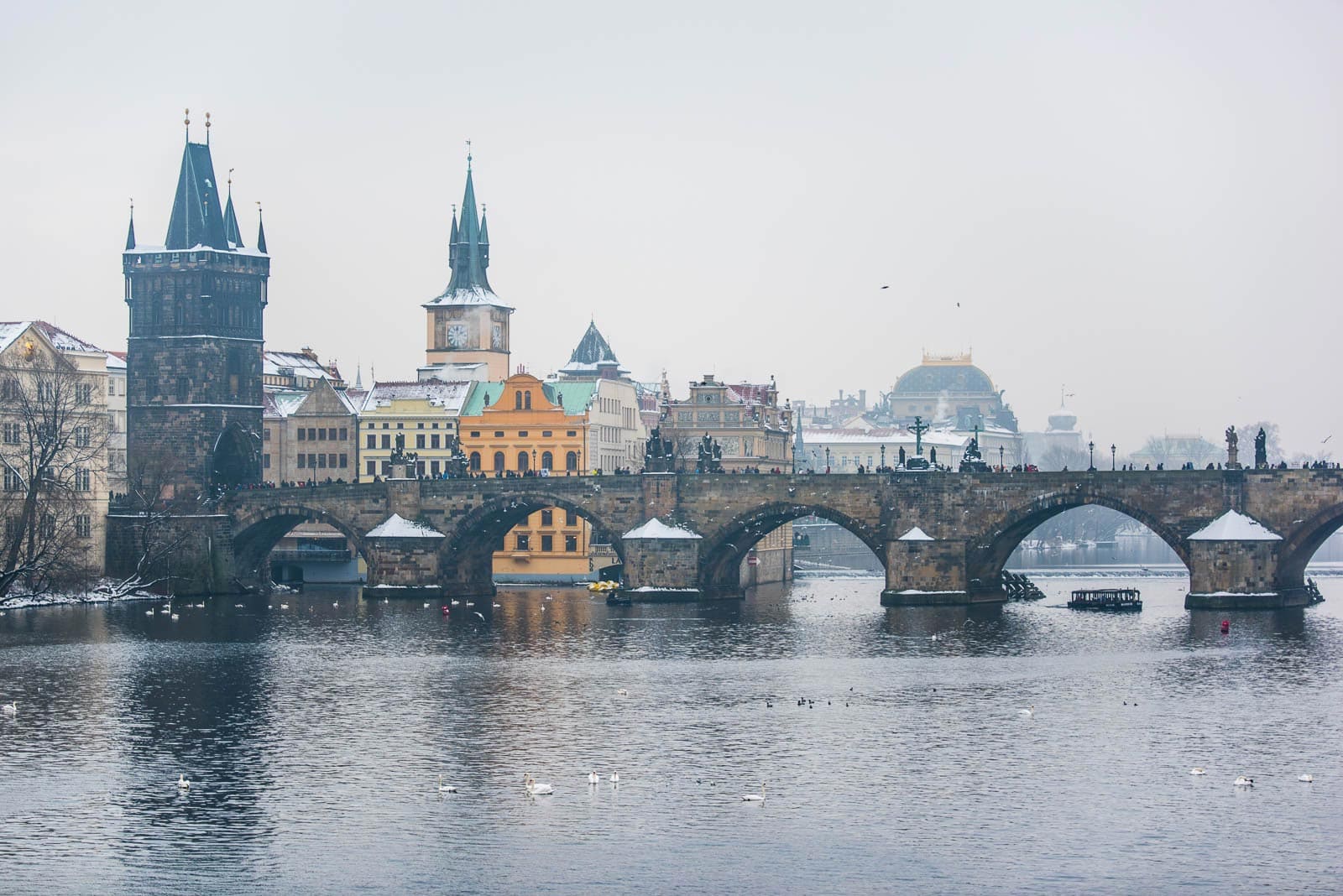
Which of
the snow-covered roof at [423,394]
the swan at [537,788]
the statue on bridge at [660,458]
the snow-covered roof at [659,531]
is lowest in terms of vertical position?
the swan at [537,788]

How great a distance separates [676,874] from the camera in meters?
55.3

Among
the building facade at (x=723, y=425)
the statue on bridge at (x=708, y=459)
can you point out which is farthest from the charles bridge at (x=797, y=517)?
the building facade at (x=723, y=425)

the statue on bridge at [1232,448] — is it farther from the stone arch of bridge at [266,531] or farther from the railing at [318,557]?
the railing at [318,557]

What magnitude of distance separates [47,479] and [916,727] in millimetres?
57983

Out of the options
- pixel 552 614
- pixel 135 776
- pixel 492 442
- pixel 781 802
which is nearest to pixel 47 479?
pixel 552 614

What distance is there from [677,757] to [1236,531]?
4969 centimetres

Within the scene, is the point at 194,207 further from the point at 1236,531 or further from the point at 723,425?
A: the point at 1236,531

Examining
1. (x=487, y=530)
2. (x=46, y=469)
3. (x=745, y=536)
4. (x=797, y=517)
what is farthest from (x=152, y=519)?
(x=797, y=517)

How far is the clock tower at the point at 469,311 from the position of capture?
172 m

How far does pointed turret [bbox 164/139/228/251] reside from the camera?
448 feet

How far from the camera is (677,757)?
70250 mm

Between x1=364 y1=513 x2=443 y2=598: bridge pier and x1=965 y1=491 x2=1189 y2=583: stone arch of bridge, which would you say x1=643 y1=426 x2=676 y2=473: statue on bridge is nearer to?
x1=364 y1=513 x2=443 y2=598: bridge pier

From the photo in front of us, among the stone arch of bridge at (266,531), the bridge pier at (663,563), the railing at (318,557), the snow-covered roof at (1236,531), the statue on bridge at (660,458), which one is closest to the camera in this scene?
the snow-covered roof at (1236,531)

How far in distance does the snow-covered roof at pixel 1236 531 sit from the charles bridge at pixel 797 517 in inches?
3.6
